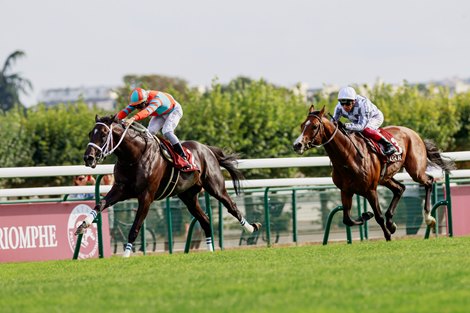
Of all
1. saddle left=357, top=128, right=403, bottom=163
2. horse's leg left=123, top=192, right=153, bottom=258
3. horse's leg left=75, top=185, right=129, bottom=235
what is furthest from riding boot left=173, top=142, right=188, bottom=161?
saddle left=357, top=128, right=403, bottom=163

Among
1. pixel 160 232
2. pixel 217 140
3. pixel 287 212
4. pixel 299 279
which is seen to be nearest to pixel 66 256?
pixel 160 232

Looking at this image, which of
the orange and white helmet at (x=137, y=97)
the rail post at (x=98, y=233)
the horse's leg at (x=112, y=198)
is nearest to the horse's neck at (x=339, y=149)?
the orange and white helmet at (x=137, y=97)

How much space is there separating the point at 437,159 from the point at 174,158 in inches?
145

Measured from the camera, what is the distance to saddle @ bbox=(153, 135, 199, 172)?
1171 cm

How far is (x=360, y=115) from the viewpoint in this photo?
40.7 ft

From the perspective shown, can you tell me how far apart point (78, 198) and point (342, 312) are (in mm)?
7835

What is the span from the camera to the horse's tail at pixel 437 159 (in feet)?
44.4

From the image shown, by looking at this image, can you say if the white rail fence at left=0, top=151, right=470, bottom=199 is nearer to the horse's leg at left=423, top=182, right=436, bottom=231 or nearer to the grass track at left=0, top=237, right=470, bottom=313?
the horse's leg at left=423, top=182, right=436, bottom=231

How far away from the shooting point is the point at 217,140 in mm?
29719

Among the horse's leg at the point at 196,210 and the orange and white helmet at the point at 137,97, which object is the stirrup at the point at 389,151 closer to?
the horse's leg at the point at 196,210

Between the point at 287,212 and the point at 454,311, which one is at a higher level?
the point at 454,311

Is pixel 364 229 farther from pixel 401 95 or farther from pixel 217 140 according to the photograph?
pixel 401 95

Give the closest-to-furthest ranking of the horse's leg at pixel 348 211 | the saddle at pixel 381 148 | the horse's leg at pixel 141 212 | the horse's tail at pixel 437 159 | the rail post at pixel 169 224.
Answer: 1. the horse's leg at pixel 141 212
2. the horse's leg at pixel 348 211
3. the saddle at pixel 381 148
4. the horse's tail at pixel 437 159
5. the rail post at pixel 169 224

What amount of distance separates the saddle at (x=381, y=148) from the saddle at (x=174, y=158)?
6.53 ft
